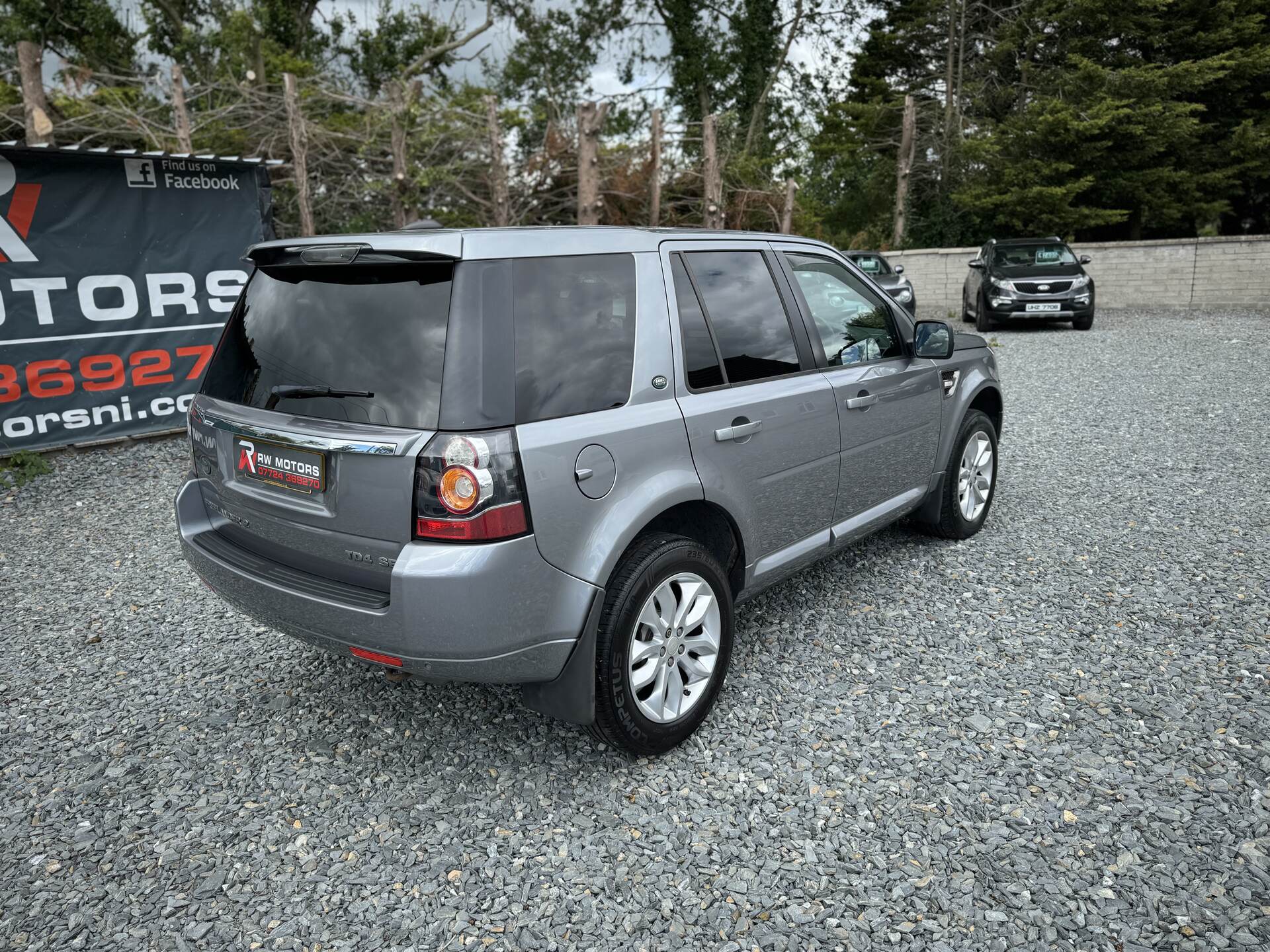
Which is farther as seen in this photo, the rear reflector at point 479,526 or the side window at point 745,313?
the side window at point 745,313

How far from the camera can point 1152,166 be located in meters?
22.6

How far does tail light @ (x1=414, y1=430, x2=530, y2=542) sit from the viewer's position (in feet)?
8.00

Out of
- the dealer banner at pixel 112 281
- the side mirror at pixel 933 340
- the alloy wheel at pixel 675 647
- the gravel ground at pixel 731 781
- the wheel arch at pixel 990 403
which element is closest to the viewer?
the gravel ground at pixel 731 781

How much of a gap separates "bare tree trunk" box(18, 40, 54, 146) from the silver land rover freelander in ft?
33.6

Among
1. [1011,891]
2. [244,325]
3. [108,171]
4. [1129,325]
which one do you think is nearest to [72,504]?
[108,171]

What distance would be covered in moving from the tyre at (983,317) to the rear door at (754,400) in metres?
14.3

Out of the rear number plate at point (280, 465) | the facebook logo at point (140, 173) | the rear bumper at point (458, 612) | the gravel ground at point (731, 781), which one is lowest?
the gravel ground at point (731, 781)

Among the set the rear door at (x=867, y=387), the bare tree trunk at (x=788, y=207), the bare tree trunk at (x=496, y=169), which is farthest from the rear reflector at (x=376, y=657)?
the bare tree trunk at (x=788, y=207)

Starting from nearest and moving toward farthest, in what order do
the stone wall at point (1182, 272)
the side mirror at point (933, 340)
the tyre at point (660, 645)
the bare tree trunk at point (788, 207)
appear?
the tyre at point (660, 645) → the side mirror at point (933, 340) → the bare tree trunk at point (788, 207) → the stone wall at point (1182, 272)

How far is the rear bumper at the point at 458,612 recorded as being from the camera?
2.46 metres

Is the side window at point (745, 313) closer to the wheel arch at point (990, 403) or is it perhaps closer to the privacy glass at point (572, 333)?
the privacy glass at point (572, 333)

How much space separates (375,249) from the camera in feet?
8.63

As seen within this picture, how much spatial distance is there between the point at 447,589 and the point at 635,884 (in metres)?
1.03

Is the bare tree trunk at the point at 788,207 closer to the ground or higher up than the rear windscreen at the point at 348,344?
higher up
